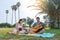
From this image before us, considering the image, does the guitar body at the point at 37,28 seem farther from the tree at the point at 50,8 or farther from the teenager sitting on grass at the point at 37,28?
the tree at the point at 50,8

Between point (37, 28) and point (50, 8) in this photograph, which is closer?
point (37, 28)

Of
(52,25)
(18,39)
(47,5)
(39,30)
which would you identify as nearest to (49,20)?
(52,25)

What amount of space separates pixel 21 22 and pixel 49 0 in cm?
880

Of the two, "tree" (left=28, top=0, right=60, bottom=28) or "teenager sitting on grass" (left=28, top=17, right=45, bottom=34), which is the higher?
"tree" (left=28, top=0, right=60, bottom=28)

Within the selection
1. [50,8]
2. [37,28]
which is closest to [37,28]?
[37,28]

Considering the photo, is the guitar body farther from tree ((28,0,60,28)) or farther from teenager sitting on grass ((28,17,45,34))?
tree ((28,0,60,28))

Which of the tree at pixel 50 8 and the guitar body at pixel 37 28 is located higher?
the tree at pixel 50 8

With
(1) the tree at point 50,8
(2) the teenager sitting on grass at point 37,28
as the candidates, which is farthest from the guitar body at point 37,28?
(1) the tree at point 50,8

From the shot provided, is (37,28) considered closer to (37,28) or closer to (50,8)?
(37,28)

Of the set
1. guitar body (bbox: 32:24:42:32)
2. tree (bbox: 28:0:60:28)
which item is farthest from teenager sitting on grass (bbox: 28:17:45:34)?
tree (bbox: 28:0:60:28)

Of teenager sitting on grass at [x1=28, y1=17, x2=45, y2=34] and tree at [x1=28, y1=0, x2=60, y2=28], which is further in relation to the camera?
tree at [x1=28, y1=0, x2=60, y2=28]

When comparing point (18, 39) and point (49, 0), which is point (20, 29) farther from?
point (49, 0)

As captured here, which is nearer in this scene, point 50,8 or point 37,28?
point 37,28

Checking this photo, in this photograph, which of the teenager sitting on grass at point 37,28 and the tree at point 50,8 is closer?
the teenager sitting on grass at point 37,28
